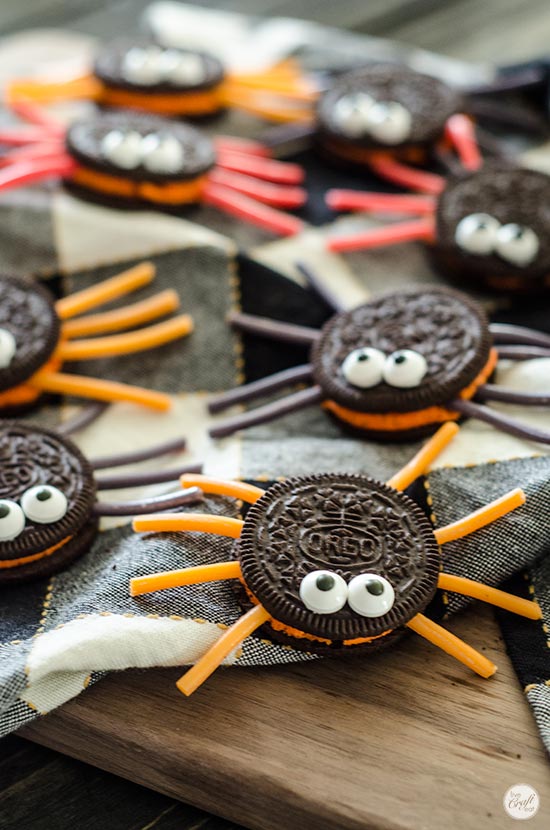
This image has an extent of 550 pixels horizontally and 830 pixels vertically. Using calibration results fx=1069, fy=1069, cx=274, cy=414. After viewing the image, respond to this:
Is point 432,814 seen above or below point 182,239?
below

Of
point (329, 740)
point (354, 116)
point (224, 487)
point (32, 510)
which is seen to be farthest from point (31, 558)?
point (354, 116)

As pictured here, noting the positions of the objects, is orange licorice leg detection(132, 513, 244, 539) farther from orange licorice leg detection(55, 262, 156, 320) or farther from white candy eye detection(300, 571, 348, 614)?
orange licorice leg detection(55, 262, 156, 320)

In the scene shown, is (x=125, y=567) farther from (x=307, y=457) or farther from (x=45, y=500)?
(x=307, y=457)

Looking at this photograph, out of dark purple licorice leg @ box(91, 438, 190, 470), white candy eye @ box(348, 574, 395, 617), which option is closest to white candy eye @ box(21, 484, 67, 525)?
dark purple licorice leg @ box(91, 438, 190, 470)

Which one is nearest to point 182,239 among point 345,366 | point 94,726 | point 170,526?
point 345,366

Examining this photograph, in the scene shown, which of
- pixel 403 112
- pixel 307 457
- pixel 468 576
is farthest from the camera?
pixel 403 112

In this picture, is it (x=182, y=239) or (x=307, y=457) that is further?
(x=182, y=239)
